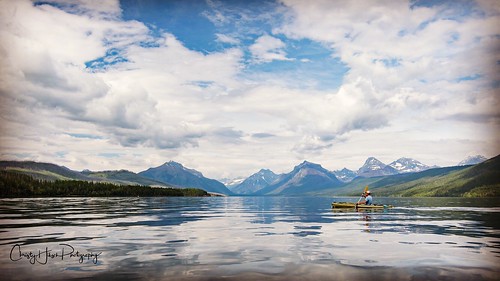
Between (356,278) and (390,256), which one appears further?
(390,256)

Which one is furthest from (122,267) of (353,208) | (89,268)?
(353,208)

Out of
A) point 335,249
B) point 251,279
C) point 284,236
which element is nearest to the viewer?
point 251,279

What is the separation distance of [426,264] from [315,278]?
32.6 feet

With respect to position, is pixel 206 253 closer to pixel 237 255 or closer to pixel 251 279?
pixel 237 255

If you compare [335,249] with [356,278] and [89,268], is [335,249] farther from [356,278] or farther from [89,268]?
[89,268]

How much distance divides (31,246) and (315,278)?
86.6 feet

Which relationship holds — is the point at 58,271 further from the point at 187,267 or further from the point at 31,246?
the point at 31,246

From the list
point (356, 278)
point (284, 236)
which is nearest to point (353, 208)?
point (284, 236)

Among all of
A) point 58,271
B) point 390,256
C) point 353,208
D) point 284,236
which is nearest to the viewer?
point 58,271

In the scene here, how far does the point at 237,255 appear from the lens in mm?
30953

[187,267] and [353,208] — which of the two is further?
[353,208]

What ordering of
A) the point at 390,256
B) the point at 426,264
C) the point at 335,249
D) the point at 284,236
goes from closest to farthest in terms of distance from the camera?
the point at 426,264
the point at 390,256
the point at 335,249
the point at 284,236

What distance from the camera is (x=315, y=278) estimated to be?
2280 cm

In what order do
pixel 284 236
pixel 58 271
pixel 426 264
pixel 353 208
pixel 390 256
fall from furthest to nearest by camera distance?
pixel 353 208 < pixel 284 236 < pixel 390 256 < pixel 426 264 < pixel 58 271
